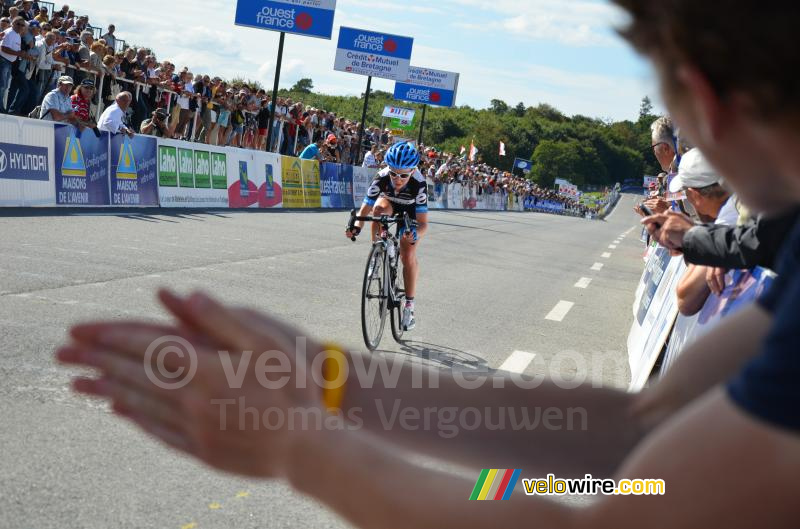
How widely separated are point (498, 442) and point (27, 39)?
18104 millimetres

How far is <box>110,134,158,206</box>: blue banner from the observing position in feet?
55.1

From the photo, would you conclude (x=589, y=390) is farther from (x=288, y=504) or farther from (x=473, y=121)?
(x=473, y=121)

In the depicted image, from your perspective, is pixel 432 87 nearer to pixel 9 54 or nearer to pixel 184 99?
pixel 184 99

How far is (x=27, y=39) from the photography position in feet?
57.0

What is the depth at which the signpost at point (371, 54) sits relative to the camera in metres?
40.4

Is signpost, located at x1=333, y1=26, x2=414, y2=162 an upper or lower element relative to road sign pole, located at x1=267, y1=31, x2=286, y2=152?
upper

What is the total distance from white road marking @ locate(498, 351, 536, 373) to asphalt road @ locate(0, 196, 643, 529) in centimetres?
3

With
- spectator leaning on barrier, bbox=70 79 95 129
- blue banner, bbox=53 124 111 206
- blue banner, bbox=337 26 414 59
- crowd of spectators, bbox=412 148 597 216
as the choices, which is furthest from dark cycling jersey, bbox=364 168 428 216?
blue banner, bbox=337 26 414 59

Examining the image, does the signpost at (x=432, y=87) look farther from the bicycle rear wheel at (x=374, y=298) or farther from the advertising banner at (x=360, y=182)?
the bicycle rear wheel at (x=374, y=298)

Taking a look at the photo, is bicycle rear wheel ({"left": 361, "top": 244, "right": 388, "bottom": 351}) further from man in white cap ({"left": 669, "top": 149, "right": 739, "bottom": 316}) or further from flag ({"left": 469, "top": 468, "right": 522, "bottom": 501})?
flag ({"left": 469, "top": 468, "right": 522, "bottom": 501})

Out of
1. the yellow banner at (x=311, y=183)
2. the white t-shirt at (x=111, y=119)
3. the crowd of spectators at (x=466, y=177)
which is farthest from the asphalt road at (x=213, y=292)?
the crowd of spectators at (x=466, y=177)

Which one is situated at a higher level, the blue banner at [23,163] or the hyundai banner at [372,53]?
the hyundai banner at [372,53]

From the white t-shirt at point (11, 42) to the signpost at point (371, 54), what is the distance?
78.1 feet

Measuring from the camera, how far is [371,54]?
1606 inches
